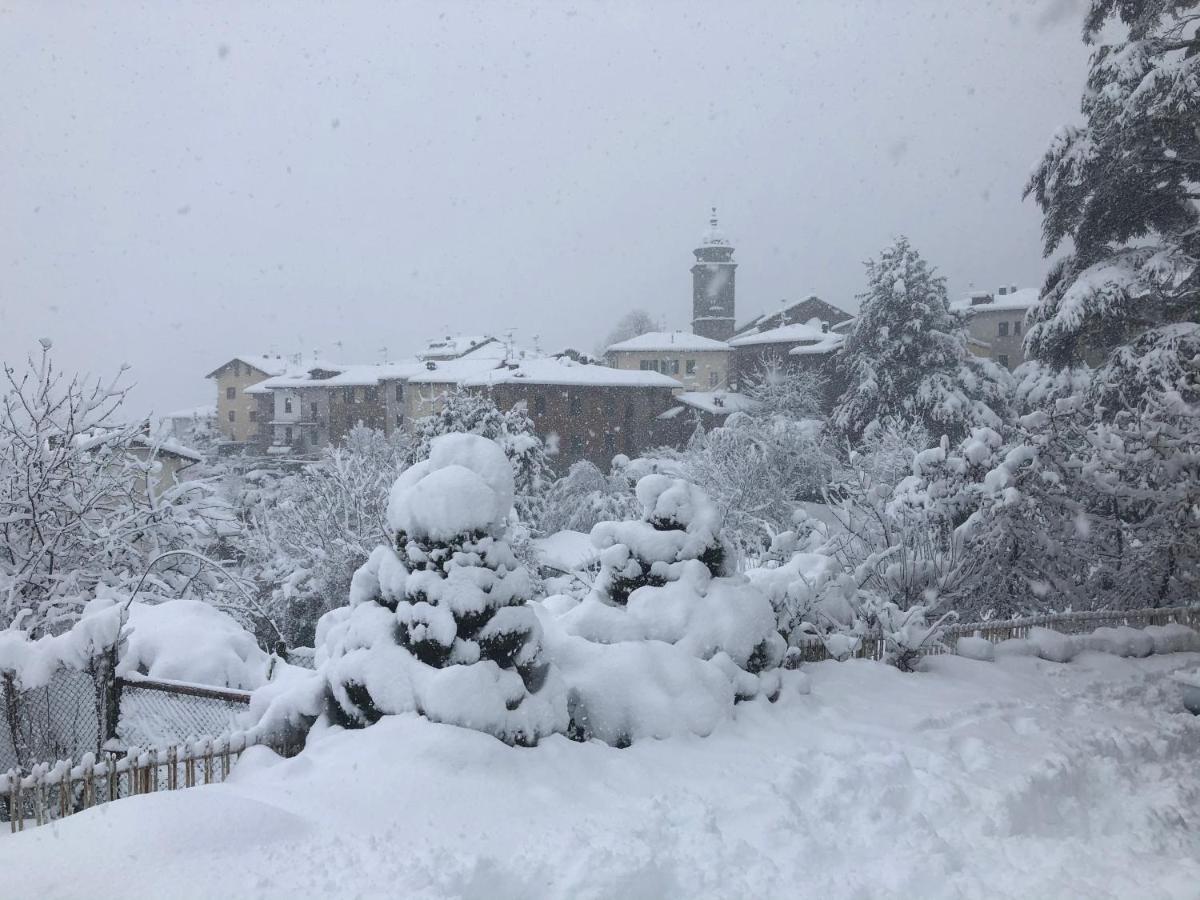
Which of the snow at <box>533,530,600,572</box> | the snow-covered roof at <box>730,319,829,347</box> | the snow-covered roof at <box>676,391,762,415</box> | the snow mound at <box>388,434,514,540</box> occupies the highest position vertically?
the snow-covered roof at <box>730,319,829,347</box>

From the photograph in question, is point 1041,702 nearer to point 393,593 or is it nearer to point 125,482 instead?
point 393,593

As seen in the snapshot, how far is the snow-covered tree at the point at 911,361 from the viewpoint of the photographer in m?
33.1

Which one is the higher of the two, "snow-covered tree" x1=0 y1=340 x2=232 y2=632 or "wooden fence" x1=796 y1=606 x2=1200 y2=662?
"snow-covered tree" x1=0 y1=340 x2=232 y2=632

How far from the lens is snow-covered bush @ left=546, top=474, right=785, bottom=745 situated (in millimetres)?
6660

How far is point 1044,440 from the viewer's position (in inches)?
492

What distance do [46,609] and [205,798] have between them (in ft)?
25.5

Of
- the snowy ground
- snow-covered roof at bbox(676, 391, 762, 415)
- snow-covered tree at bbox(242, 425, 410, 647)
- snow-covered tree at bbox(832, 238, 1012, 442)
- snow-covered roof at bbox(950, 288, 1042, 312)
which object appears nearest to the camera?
the snowy ground

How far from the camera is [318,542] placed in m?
24.0

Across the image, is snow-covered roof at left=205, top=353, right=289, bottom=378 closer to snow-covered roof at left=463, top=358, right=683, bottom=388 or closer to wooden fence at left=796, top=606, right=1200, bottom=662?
snow-covered roof at left=463, top=358, right=683, bottom=388

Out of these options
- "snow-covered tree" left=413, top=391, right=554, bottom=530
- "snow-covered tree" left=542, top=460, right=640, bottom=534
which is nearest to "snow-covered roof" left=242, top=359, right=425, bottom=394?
"snow-covered tree" left=542, top=460, right=640, bottom=534

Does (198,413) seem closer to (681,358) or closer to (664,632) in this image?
(681,358)

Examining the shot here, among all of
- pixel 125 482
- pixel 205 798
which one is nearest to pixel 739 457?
pixel 125 482

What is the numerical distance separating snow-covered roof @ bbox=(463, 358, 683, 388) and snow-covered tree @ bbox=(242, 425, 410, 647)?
614 inches

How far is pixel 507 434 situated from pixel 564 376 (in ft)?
50.2
